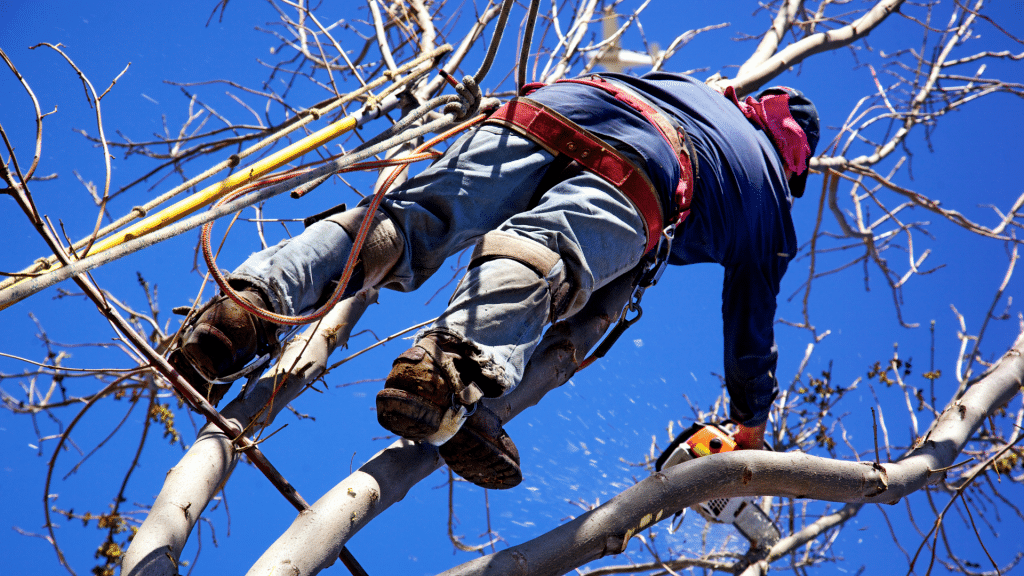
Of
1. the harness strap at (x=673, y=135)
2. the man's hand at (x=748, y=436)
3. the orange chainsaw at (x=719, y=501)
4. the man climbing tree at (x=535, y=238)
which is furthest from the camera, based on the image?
the man's hand at (x=748, y=436)

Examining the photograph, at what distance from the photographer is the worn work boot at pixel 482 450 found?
1.69 metres

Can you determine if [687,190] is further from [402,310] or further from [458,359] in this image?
[402,310]

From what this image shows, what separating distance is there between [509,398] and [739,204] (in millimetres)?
931

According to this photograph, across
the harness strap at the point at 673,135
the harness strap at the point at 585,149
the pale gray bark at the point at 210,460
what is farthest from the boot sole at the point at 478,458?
Answer: the harness strap at the point at 673,135

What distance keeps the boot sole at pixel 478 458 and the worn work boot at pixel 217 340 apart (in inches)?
19.0

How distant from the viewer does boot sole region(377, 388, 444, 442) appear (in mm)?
1503

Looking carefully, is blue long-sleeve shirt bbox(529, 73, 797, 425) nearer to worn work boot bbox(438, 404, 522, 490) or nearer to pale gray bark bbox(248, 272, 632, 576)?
pale gray bark bbox(248, 272, 632, 576)

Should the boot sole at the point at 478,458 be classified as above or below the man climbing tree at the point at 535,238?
below

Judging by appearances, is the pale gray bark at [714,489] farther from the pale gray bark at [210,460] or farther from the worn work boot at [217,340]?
the worn work boot at [217,340]

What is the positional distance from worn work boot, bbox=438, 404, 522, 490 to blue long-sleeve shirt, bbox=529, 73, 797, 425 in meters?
0.77

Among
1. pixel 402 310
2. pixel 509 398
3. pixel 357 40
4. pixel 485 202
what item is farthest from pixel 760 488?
pixel 357 40

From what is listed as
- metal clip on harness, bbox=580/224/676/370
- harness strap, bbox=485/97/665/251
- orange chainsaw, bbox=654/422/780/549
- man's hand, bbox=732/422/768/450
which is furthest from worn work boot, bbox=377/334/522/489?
man's hand, bbox=732/422/768/450

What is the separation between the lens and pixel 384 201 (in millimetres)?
1935

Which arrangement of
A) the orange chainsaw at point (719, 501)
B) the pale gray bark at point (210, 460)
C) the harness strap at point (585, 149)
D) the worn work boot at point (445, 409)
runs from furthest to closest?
the orange chainsaw at point (719, 501)
the harness strap at point (585, 149)
the worn work boot at point (445, 409)
the pale gray bark at point (210, 460)
